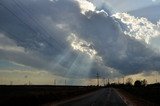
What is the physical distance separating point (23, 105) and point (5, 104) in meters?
2.70

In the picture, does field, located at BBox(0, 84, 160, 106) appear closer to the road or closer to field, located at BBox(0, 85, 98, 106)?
field, located at BBox(0, 85, 98, 106)

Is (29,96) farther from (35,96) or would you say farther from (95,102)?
(95,102)

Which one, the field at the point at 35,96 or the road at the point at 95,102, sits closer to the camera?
the field at the point at 35,96

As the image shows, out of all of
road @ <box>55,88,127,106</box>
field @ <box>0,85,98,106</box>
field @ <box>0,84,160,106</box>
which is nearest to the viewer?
field @ <box>0,85,98,106</box>

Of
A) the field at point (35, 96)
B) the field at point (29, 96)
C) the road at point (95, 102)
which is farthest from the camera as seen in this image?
the road at point (95, 102)

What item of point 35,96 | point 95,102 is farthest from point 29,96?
point 95,102

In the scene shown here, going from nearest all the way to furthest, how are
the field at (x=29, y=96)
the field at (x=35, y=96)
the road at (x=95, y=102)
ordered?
the field at (x=29, y=96) < the field at (x=35, y=96) < the road at (x=95, y=102)

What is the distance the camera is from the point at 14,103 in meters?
37.1

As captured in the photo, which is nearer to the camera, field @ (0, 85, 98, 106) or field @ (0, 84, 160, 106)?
field @ (0, 85, 98, 106)

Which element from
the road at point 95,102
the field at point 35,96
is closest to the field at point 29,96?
the field at point 35,96

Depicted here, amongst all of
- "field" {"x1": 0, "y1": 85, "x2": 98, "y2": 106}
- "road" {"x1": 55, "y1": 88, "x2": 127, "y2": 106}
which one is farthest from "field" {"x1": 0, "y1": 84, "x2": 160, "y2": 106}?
"road" {"x1": 55, "y1": 88, "x2": 127, "y2": 106}

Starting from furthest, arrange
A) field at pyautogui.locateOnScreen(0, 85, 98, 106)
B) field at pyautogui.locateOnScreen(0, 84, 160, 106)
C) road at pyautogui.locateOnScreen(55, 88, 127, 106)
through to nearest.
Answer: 1. road at pyautogui.locateOnScreen(55, 88, 127, 106)
2. field at pyautogui.locateOnScreen(0, 84, 160, 106)
3. field at pyautogui.locateOnScreen(0, 85, 98, 106)

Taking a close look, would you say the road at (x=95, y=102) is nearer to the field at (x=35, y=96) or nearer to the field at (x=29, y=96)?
the field at (x=35, y=96)

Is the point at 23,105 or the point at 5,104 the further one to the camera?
the point at 23,105
